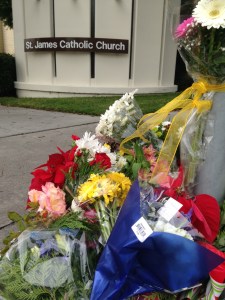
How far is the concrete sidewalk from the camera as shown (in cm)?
321

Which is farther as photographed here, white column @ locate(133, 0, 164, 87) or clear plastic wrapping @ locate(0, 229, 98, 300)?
white column @ locate(133, 0, 164, 87)

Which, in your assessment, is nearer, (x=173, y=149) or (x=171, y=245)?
(x=171, y=245)

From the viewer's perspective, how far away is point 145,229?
3.68 ft

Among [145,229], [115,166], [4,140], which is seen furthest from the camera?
[4,140]

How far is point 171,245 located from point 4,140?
15.2 ft

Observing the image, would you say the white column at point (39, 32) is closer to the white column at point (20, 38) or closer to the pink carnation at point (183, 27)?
the white column at point (20, 38)

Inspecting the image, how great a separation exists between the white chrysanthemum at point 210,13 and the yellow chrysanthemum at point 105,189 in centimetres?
66

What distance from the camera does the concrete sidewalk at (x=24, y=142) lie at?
3215 mm

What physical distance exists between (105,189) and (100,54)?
9.54 meters

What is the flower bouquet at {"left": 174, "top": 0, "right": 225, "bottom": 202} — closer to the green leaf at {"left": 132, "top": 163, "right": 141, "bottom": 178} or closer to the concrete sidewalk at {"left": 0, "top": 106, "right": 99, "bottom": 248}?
the green leaf at {"left": 132, "top": 163, "right": 141, "bottom": 178}

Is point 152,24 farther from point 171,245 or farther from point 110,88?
point 171,245

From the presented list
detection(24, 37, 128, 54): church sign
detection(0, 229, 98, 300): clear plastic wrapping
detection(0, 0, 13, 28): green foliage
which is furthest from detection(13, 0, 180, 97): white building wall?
detection(0, 229, 98, 300): clear plastic wrapping

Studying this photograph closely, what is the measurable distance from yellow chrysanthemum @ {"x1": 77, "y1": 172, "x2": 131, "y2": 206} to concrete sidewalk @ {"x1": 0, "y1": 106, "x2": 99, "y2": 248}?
1.36 metres

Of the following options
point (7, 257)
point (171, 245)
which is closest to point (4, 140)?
point (7, 257)
